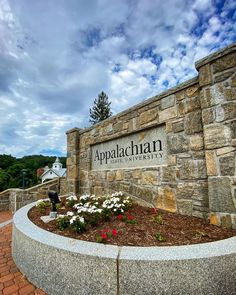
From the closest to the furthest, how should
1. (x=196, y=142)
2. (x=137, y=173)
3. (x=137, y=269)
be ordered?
(x=137, y=269) → (x=196, y=142) → (x=137, y=173)

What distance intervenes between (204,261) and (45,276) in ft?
4.83

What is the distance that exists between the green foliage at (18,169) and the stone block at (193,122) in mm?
9171

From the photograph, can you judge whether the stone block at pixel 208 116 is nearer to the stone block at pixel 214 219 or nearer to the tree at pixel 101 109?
the stone block at pixel 214 219

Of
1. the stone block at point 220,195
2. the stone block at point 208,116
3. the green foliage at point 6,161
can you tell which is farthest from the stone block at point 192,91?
the green foliage at point 6,161

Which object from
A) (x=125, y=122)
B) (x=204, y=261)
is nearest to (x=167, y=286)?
(x=204, y=261)

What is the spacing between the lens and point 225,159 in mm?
2340

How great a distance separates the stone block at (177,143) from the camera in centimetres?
289

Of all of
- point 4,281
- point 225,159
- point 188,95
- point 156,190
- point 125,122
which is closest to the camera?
point 4,281

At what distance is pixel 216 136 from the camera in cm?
244

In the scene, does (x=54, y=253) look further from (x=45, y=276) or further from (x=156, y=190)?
(x=156, y=190)

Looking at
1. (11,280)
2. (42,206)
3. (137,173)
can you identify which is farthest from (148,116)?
(11,280)

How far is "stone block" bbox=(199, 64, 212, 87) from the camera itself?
2590 mm

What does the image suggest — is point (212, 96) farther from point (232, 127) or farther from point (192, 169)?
point (192, 169)

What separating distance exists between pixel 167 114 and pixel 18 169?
653 inches
